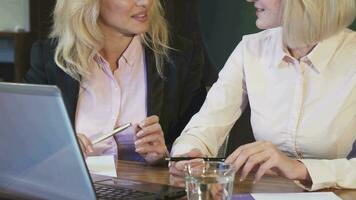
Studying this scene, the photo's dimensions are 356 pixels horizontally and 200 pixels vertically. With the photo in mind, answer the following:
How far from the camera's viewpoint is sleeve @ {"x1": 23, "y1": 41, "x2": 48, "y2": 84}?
1.92 metres

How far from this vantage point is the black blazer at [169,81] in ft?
6.11

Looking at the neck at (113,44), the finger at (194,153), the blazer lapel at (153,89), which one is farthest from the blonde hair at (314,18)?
the neck at (113,44)

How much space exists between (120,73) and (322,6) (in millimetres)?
→ 695

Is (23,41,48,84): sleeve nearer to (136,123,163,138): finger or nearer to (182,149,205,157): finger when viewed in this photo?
(136,123,163,138): finger

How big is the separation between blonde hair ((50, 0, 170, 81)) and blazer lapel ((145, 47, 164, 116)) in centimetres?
2

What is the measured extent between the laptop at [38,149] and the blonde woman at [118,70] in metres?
0.77

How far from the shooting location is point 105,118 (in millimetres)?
1823

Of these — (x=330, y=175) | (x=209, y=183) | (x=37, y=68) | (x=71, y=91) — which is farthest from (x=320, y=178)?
(x=37, y=68)

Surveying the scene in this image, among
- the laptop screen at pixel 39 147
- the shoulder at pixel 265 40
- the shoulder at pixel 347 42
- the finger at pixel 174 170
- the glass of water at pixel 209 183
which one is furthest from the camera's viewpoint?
the shoulder at pixel 265 40

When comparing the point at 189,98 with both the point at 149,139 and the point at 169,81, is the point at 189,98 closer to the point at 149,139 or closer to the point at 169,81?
the point at 169,81

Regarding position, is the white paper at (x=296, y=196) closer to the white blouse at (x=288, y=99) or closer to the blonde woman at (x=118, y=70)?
the white blouse at (x=288, y=99)

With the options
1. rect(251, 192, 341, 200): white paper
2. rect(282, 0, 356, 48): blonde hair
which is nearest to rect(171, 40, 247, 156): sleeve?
rect(282, 0, 356, 48): blonde hair

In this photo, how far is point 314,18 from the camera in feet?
4.93

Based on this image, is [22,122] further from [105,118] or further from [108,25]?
[108,25]
